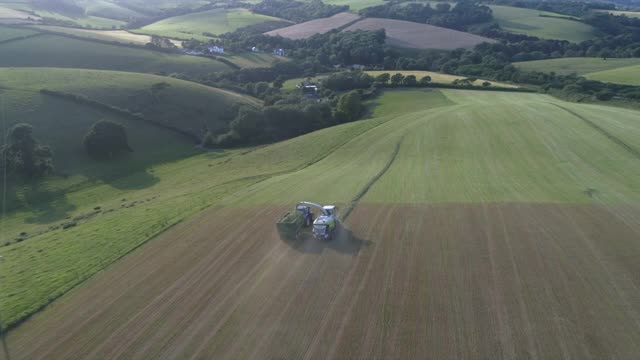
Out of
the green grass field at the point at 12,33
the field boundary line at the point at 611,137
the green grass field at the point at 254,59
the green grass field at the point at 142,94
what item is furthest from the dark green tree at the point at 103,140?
the green grass field at the point at 254,59

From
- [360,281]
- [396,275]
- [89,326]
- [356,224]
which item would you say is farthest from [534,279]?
[89,326]

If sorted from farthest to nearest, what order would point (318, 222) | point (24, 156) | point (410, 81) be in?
point (410, 81)
point (24, 156)
point (318, 222)

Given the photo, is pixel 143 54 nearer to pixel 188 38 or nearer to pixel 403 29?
pixel 188 38

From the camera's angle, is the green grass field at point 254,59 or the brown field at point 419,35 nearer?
the green grass field at point 254,59

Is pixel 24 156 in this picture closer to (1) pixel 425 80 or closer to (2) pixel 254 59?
(1) pixel 425 80

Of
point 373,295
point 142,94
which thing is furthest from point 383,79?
point 373,295

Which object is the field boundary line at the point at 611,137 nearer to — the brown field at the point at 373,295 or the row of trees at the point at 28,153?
the brown field at the point at 373,295

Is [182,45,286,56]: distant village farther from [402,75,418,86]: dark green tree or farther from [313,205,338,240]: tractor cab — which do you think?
[313,205,338,240]: tractor cab
